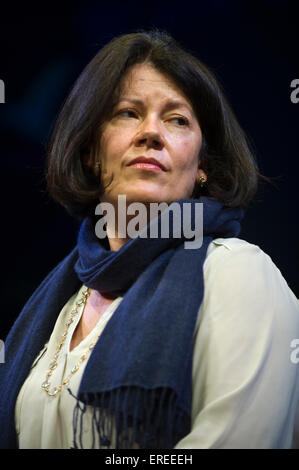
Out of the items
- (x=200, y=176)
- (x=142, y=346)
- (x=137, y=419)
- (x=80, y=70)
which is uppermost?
(x=80, y=70)

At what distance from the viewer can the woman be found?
1000 mm

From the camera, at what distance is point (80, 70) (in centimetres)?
207

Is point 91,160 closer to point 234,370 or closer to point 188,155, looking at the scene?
point 188,155

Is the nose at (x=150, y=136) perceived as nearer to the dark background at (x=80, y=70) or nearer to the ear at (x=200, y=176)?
the ear at (x=200, y=176)

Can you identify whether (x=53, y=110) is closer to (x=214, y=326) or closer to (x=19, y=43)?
(x=19, y=43)

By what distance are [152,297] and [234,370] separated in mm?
238

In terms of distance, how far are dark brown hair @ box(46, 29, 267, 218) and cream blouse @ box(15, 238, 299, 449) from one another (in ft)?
1.03

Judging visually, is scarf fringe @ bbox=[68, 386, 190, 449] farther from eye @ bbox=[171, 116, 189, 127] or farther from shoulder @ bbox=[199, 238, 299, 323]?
eye @ bbox=[171, 116, 189, 127]

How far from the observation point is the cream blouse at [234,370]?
0.98 meters

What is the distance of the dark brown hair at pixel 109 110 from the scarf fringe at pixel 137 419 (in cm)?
63

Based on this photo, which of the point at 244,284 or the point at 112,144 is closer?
the point at 244,284

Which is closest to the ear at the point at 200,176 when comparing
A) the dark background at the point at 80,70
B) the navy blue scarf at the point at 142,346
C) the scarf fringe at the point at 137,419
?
the navy blue scarf at the point at 142,346

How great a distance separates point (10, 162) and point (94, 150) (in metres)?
0.77

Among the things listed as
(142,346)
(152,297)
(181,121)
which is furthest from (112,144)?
(142,346)
